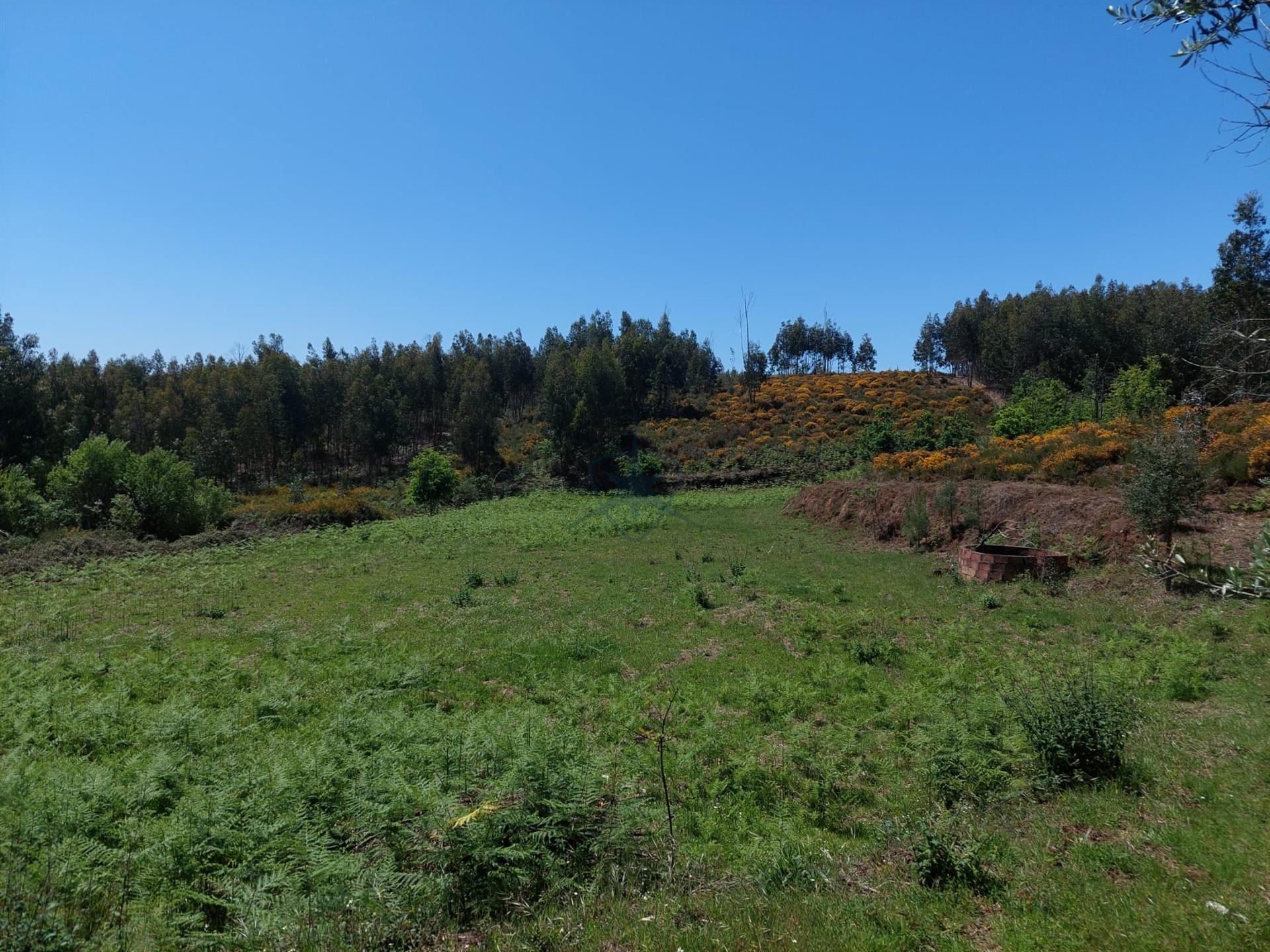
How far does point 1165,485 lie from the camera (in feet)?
50.7

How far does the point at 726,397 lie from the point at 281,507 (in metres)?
58.3

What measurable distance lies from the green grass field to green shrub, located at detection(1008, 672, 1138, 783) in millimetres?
258

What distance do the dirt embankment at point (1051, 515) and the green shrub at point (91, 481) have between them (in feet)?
132

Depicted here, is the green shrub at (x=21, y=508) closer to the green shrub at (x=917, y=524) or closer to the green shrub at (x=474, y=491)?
the green shrub at (x=474, y=491)

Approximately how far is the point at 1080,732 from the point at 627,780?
5.25 m

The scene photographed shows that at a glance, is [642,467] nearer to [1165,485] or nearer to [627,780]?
[1165,485]

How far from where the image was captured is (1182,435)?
1561 cm

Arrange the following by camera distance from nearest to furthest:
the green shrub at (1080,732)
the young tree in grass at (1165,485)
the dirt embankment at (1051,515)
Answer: the green shrub at (1080,732) → the young tree in grass at (1165,485) → the dirt embankment at (1051,515)

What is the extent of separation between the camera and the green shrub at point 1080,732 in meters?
6.61

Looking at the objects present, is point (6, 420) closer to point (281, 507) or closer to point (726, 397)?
point (281, 507)

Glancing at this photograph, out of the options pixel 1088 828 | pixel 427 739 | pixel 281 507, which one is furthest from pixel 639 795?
pixel 281 507

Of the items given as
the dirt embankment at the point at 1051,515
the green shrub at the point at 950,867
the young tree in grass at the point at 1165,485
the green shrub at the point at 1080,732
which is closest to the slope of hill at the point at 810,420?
the dirt embankment at the point at 1051,515

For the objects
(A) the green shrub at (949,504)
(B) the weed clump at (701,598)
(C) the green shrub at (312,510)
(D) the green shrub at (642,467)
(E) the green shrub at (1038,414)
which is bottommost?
(B) the weed clump at (701,598)

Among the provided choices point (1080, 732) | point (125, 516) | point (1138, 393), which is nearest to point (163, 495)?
point (125, 516)
